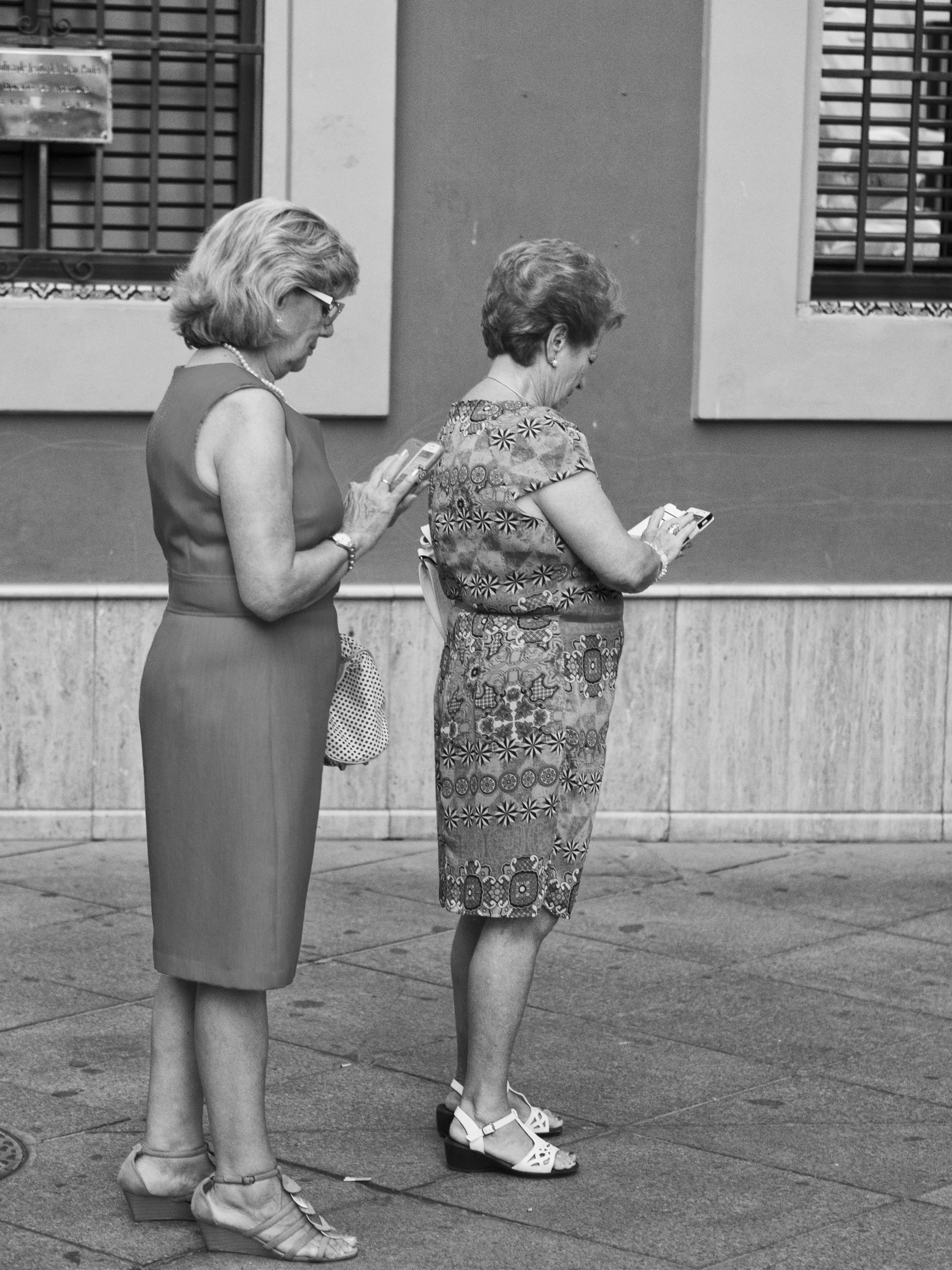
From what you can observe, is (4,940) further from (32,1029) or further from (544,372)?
(544,372)

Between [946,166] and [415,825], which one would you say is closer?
[415,825]

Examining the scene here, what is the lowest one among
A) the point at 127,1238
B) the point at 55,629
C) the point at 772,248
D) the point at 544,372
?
the point at 127,1238

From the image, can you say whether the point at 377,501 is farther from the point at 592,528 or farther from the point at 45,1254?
the point at 45,1254

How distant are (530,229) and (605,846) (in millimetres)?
2130

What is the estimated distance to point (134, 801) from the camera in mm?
6656

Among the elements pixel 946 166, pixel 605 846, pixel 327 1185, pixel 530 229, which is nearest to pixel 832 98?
pixel 946 166

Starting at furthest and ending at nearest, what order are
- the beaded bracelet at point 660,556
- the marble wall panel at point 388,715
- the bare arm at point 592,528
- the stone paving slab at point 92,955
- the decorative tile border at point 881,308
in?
1. the decorative tile border at point 881,308
2. the marble wall panel at point 388,715
3. the stone paving slab at point 92,955
4. the beaded bracelet at point 660,556
5. the bare arm at point 592,528

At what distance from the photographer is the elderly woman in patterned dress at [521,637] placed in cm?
387

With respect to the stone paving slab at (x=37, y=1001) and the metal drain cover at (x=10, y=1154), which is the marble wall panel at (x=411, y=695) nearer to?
the stone paving slab at (x=37, y=1001)

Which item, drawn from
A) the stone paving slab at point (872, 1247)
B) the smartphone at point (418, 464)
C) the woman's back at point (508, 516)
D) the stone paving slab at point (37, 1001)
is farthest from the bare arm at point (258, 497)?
the stone paving slab at point (37, 1001)

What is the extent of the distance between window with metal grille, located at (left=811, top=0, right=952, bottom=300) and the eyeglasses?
3898 millimetres

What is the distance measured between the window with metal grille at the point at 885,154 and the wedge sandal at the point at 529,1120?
3.83m

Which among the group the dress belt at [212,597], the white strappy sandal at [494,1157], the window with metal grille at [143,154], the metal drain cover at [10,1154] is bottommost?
the metal drain cover at [10,1154]

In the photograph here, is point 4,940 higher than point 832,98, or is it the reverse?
point 832,98
